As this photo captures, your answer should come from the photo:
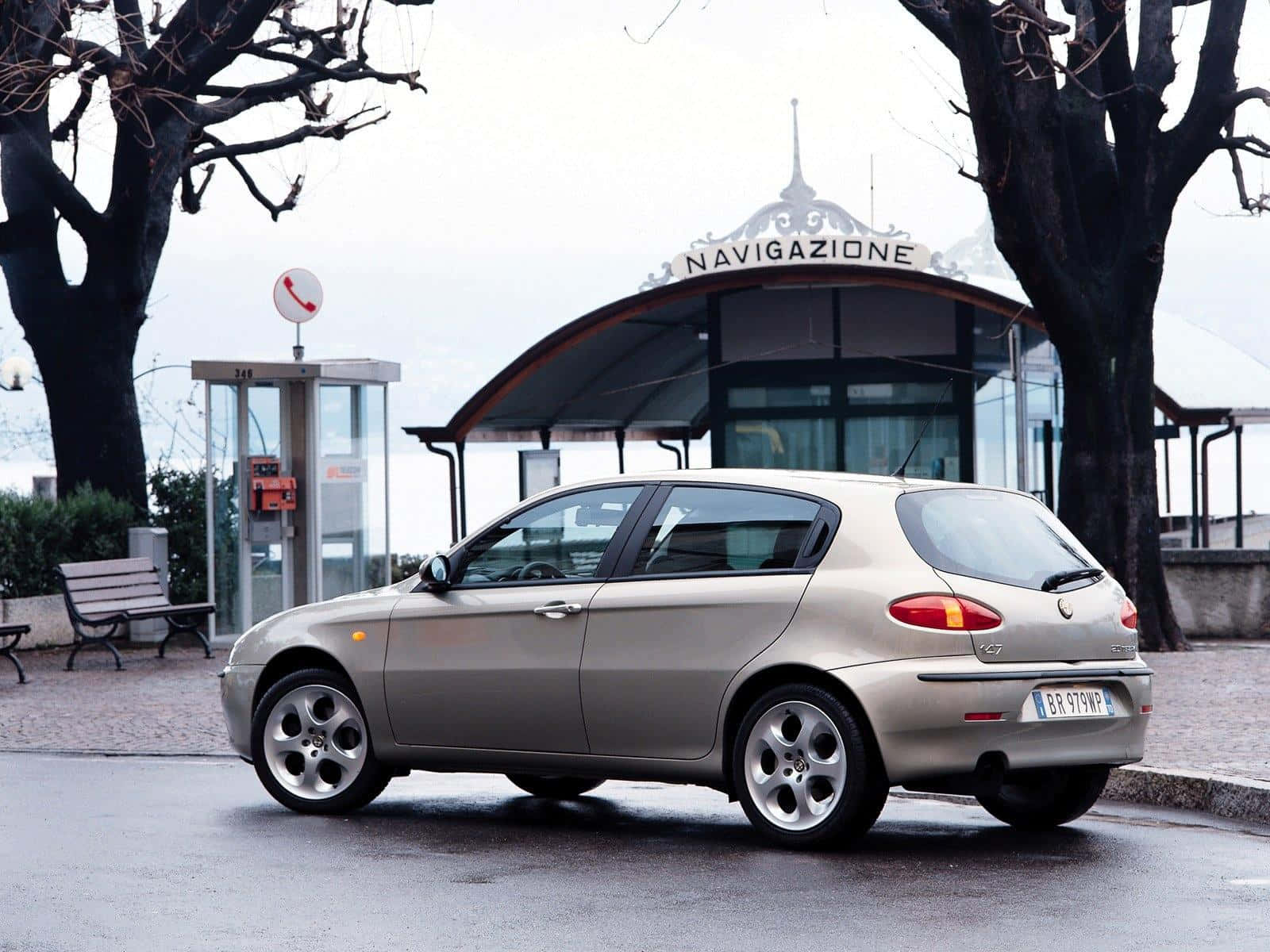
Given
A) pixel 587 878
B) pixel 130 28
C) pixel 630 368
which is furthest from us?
pixel 630 368

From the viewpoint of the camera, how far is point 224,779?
10.2 meters

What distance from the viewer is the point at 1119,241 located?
16.9 m

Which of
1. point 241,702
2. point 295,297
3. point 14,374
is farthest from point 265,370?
point 14,374

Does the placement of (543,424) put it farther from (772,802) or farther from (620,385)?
(772,802)

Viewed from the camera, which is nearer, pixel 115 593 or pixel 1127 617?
pixel 1127 617

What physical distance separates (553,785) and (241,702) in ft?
5.18

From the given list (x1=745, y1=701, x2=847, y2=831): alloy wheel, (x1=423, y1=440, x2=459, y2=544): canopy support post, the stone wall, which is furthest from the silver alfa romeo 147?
(x1=423, y1=440, x2=459, y2=544): canopy support post

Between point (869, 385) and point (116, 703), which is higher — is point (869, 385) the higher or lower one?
the higher one

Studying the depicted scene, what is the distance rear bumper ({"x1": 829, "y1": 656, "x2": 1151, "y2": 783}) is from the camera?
7453mm

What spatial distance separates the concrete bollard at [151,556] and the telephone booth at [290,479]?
0.93 meters

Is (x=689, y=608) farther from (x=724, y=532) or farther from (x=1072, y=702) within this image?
(x=1072, y=702)

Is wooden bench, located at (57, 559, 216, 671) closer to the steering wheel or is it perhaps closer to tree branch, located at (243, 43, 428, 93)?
tree branch, located at (243, 43, 428, 93)

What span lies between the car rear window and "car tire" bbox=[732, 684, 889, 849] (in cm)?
78

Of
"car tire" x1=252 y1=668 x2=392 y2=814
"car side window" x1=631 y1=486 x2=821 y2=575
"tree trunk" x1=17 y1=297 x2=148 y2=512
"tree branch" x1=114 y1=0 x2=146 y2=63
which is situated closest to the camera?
"car side window" x1=631 y1=486 x2=821 y2=575
